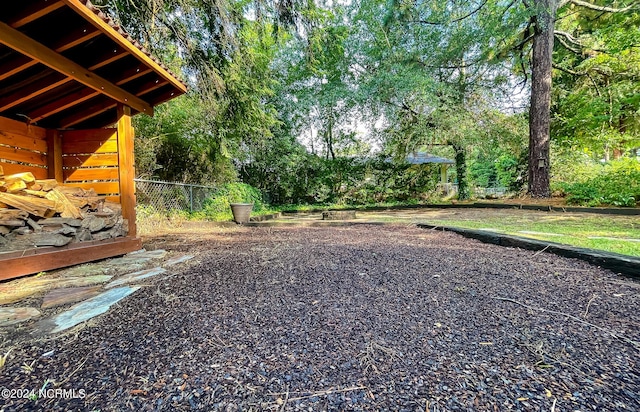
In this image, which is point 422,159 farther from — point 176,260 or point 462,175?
point 176,260

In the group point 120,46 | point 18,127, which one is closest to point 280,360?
point 120,46

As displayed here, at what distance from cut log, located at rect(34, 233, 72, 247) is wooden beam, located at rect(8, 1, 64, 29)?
162cm

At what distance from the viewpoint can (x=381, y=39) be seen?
8617 millimetres

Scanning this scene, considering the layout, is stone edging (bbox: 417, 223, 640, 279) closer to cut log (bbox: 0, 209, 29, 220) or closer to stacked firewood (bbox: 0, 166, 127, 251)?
stacked firewood (bbox: 0, 166, 127, 251)

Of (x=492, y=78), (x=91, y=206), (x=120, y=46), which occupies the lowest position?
(x=91, y=206)

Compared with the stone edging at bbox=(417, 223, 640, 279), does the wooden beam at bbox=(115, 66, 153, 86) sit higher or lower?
higher

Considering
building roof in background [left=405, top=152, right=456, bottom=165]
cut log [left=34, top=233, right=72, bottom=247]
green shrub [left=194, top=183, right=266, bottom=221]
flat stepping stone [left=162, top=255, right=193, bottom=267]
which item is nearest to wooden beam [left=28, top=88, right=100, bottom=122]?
cut log [left=34, top=233, right=72, bottom=247]

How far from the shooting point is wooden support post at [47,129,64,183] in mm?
3402

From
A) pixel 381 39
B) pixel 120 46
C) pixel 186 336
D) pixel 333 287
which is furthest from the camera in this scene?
pixel 381 39

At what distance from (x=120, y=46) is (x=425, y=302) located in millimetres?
3158

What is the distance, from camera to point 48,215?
261cm

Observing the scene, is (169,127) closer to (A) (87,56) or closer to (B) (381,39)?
(A) (87,56)

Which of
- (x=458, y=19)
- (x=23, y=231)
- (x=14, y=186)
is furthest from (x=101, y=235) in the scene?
(x=458, y=19)

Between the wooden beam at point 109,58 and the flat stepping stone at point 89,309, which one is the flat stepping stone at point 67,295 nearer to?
the flat stepping stone at point 89,309
